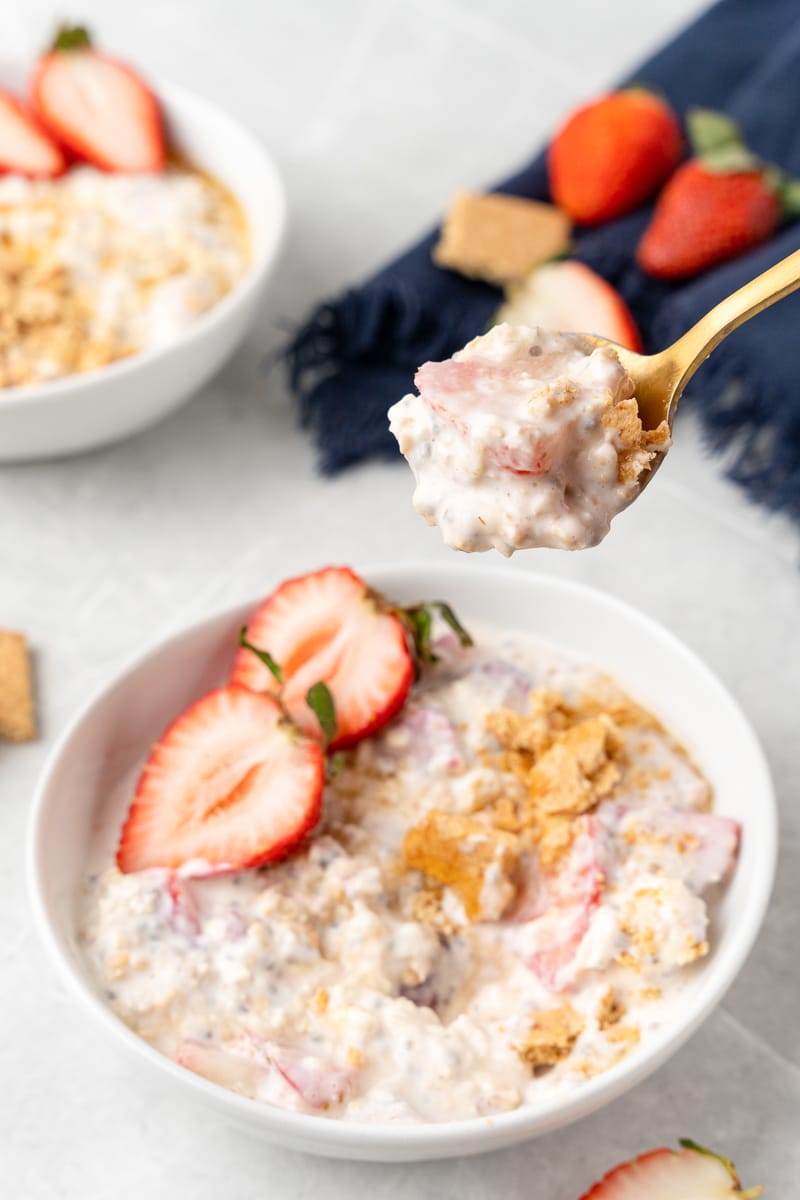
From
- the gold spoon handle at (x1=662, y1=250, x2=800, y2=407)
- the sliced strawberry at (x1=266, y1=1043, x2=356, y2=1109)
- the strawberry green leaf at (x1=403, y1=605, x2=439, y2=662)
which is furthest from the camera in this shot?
the strawberry green leaf at (x1=403, y1=605, x2=439, y2=662)

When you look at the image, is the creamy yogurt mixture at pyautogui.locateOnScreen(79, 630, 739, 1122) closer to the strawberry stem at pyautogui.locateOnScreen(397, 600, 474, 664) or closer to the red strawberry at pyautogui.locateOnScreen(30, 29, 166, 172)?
the strawberry stem at pyautogui.locateOnScreen(397, 600, 474, 664)

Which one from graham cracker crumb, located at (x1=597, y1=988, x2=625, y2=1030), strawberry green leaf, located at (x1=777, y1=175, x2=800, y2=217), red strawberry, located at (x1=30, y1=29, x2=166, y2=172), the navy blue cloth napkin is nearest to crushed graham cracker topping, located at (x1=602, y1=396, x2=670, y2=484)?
graham cracker crumb, located at (x1=597, y1=988, x2=625, y2=1030)

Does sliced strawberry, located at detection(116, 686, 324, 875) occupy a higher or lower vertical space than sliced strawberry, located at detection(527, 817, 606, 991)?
lower

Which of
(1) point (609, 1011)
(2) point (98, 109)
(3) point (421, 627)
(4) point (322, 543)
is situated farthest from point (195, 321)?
(1) point (609, 1011)

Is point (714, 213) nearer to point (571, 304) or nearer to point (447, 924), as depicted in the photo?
point (571, 304)

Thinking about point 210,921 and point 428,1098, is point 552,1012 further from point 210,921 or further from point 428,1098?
point 210,921

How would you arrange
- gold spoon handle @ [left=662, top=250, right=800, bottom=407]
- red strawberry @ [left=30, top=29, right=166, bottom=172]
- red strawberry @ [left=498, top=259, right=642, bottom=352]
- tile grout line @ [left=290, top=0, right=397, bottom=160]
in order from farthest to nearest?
tile grout line @ [left=290, top=0, right=397, bottom=160]
red strawberry @ [left=30, top=29, right=166, bottom=172]
red strawberry @ [left=498, top=259, right=642, bottom=352]
gold spoon handle @ [left=662, top=250, right=800, bottom=407]

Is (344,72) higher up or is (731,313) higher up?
(731,313)
